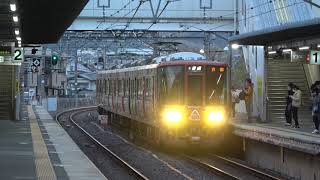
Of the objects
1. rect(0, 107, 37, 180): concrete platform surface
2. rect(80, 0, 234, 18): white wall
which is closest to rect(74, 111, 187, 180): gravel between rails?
rect(0, 107, 37, 180): concrete platform surface

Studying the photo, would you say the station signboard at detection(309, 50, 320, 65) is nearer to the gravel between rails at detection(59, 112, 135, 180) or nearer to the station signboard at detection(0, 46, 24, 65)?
the gravel between rails at detection(59, 112, 135, 180)

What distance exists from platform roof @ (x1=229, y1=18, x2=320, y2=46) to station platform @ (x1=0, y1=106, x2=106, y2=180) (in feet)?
19.8

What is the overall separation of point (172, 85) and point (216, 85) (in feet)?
4.32

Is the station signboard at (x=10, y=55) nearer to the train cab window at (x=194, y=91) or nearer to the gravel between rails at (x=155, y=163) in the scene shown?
the gravel between rails at (x=155, y=163)

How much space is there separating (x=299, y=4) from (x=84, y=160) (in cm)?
1181

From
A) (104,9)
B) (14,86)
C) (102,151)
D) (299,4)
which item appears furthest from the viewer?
(104,9)

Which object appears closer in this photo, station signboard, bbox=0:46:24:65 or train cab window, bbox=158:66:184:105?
train cab window, bbox=158:66:184:105

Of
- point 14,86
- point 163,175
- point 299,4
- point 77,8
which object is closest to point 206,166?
point 163,175

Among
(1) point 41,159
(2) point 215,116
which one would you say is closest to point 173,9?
(2) point 215,116

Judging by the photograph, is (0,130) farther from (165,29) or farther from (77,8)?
(165,29)

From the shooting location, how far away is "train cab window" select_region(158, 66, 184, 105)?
19.6 metres

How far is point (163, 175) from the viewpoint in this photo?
51.7 feet

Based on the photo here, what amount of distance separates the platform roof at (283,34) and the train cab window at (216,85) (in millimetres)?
1345

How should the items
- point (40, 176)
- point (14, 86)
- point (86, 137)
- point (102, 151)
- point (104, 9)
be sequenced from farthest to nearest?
point (104, 9) < point (14, 86) < point (86, 137) < point (102, 151) < point (40, 176)
